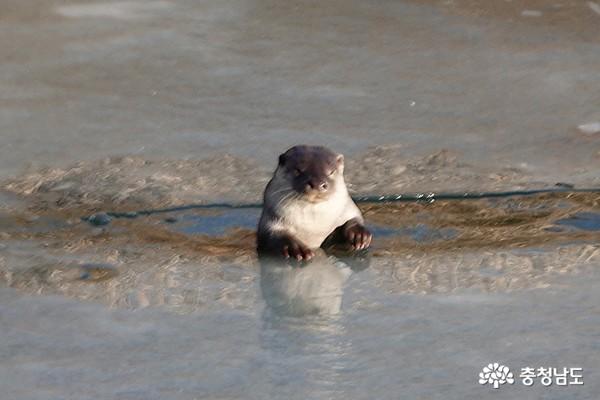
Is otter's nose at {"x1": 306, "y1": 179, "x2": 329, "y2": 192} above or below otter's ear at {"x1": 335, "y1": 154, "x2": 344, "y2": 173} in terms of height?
below

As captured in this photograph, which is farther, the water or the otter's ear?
the otter's ear

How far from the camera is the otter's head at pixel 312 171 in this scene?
5.71m

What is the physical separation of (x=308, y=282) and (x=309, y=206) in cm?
63

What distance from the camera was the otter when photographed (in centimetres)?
573

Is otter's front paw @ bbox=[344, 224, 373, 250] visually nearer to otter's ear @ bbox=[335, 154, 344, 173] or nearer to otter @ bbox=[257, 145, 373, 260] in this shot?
otter @ bbox=[257, 145, 373, 260]

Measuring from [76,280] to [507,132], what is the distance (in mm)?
2760

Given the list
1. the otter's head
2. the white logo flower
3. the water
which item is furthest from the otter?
the white logo flower

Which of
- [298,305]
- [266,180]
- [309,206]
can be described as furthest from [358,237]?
[266,180]

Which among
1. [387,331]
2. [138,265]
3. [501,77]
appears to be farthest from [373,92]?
[387,331]

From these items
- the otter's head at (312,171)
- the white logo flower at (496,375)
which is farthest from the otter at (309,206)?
the white logo flower at (496,375)

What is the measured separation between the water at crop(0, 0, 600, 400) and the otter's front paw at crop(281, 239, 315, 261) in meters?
0.06

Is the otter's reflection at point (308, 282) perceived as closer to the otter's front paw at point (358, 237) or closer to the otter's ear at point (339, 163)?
the otter's front paw at point (358, 237)

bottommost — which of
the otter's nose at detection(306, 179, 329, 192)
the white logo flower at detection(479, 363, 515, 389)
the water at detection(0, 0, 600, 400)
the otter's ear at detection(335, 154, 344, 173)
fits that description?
the water at detection(0, 0, 600, 400)

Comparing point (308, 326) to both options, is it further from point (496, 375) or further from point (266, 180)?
point (266, 180)
